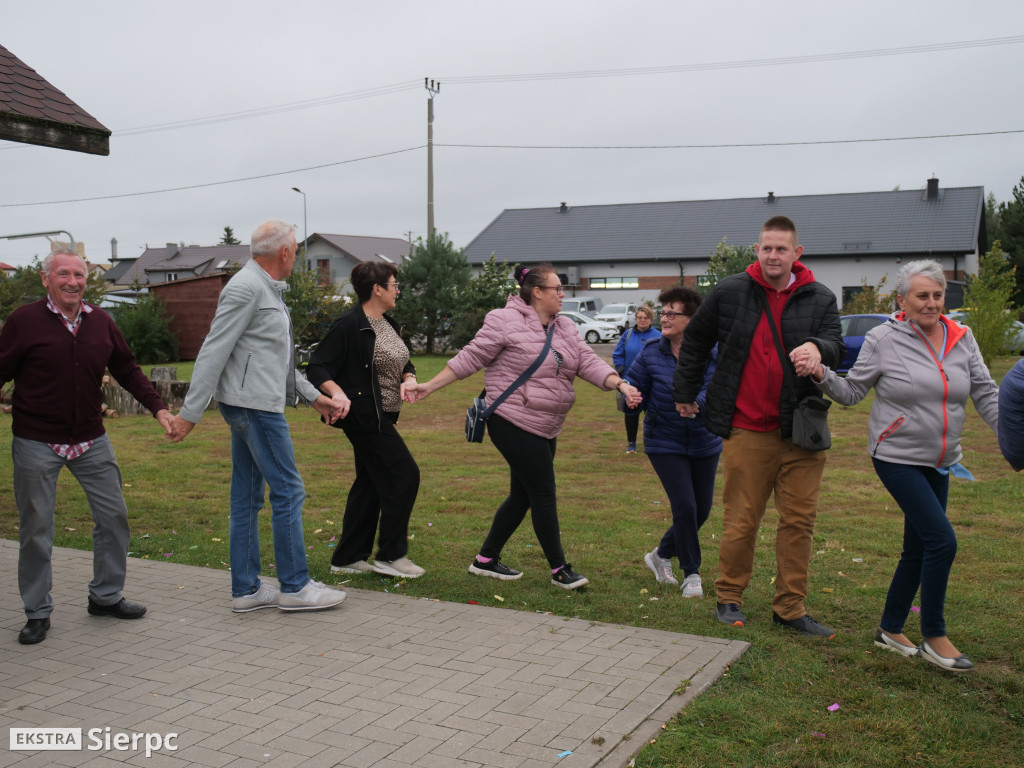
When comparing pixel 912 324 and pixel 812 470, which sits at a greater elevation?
pixel 912 324

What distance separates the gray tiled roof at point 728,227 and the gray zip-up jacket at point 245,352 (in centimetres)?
4815

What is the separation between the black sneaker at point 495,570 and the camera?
623 centimetres

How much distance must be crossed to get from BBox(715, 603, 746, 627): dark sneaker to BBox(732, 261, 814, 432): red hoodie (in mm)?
1007

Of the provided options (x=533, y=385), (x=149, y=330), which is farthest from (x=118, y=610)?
(x=149, y=330)

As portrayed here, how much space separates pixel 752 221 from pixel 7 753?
55398 mm

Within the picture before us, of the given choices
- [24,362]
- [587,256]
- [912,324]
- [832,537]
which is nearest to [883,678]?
[912,324]

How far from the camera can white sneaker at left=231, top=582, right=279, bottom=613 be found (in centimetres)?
552

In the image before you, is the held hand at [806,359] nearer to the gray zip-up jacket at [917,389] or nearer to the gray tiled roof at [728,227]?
the gray zip-up jacket at [917,389]

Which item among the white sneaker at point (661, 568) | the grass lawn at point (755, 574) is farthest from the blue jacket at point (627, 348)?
the white sneaker at point (661, 568)

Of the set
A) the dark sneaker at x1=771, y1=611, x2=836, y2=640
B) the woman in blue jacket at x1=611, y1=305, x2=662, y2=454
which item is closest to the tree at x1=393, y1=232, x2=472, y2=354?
the woman in blue jacket at x1=611, y1=305, x2=662, y2=454

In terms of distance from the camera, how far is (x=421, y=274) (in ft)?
119

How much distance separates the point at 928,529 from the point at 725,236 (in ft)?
166

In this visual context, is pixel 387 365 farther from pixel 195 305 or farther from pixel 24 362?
pixel 195 305

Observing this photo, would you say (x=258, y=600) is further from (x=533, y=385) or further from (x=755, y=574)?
(x=755, y=574)
